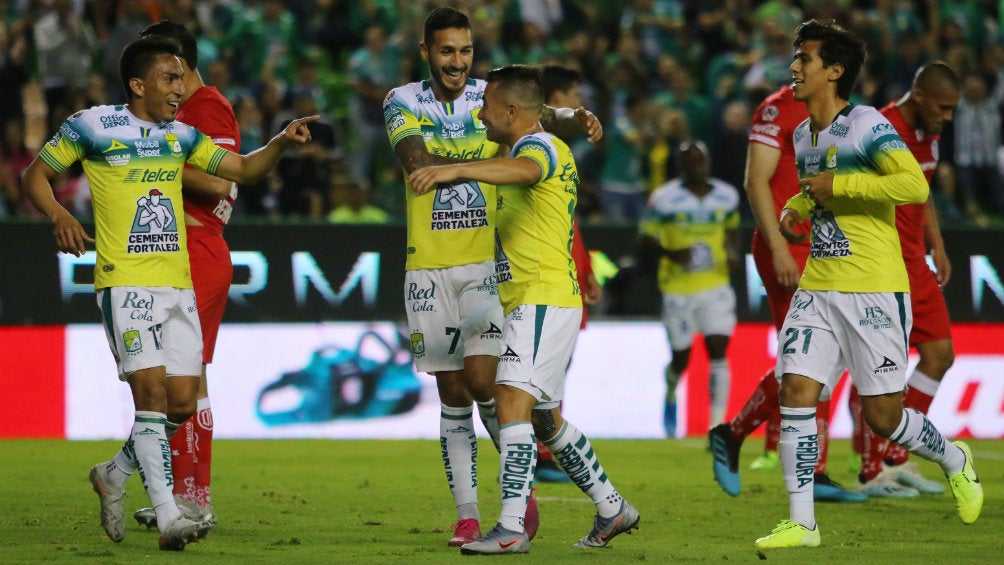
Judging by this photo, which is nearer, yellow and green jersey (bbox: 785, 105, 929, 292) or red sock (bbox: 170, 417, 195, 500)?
yellow and green jersey (bbox: 785, 105, 929, 292)

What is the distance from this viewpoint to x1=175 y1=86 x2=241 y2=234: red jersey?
25.7 ft

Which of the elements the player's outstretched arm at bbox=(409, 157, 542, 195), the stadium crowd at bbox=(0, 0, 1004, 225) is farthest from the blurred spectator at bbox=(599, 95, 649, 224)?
the player's outstretched arm at bbox=(409, 157, 542, 195)

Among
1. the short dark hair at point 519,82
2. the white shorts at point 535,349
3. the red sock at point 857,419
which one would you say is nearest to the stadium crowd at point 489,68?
the red sock at point 857,419

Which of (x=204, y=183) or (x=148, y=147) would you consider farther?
(x=204, y=183)

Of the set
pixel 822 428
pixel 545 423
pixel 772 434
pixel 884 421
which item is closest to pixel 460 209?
pixel 545 423

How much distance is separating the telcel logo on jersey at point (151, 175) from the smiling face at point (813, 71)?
301cm

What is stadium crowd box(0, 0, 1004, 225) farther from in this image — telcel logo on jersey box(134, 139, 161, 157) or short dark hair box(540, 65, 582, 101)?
telcel logo on jersey box(134, 139, 161, 157)

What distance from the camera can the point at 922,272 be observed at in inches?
365

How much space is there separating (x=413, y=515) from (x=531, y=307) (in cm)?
224

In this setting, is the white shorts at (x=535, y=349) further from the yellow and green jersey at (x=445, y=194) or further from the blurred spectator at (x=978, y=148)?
the blurred spectator at (x=978, y=148)

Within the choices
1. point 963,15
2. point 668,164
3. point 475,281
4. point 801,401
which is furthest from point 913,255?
point 963,15

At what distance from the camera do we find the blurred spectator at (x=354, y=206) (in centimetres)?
1480

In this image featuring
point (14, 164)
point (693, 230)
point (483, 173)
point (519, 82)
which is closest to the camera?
point (483, 173)

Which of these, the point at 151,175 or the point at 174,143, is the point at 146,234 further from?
the point at 174,143
